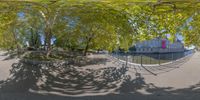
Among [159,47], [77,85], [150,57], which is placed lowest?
[77,85]

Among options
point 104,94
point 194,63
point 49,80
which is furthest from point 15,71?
point 194,63

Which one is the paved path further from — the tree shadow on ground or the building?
the building

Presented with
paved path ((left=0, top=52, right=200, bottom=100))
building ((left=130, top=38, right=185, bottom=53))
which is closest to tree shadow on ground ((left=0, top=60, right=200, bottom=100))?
paved path ((left=0, top=52, right=200, bottom=100))

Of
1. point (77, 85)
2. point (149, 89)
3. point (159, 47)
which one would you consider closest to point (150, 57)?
point (159, 47)

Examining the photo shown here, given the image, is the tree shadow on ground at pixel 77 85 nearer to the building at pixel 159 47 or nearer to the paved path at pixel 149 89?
the paved path at pixel 149 89

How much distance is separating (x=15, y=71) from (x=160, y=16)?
29.1ft

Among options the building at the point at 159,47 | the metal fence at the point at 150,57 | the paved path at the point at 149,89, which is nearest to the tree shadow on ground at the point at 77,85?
the paved path at the point at 149,89

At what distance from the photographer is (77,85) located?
13.9 metres

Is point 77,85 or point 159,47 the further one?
point 159,47

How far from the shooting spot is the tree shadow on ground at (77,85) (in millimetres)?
10406

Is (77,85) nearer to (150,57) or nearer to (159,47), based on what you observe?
(150,57)

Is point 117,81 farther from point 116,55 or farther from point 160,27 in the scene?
point 116,55

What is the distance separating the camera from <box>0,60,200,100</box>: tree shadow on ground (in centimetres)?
1041

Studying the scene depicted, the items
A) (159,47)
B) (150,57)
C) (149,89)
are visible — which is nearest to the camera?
(149,89)
